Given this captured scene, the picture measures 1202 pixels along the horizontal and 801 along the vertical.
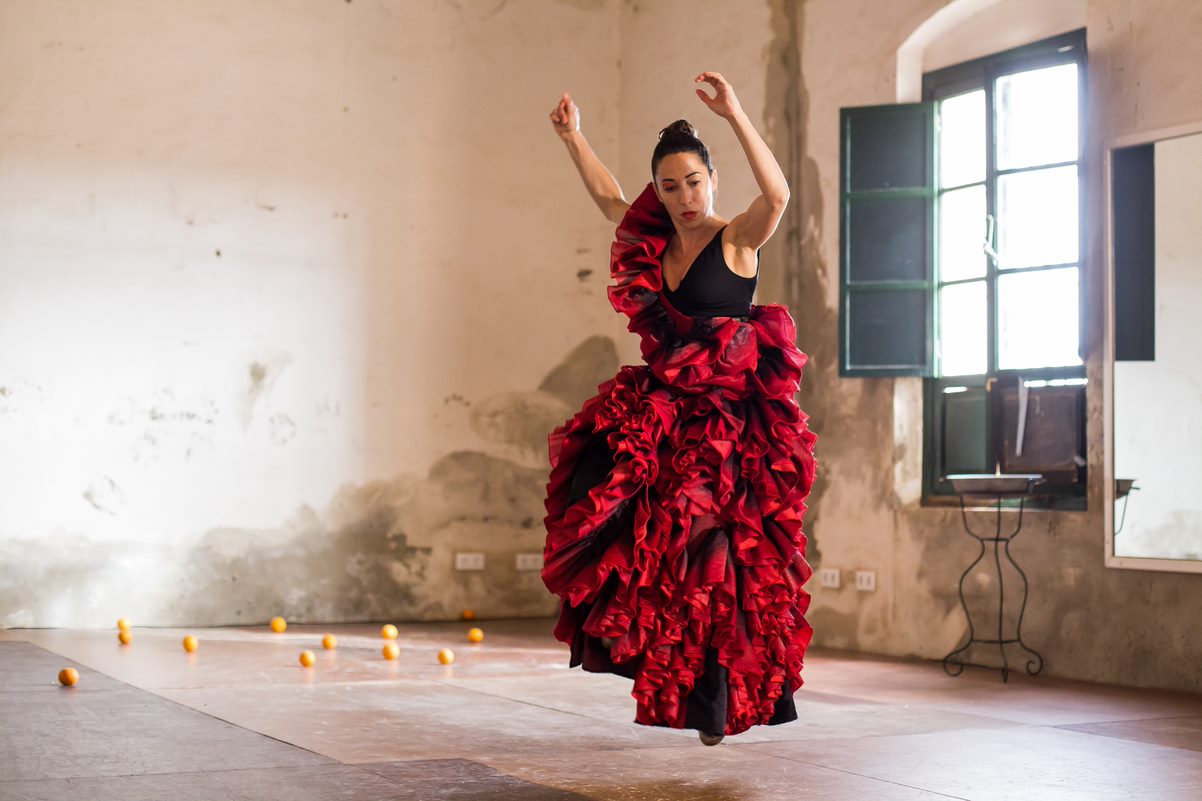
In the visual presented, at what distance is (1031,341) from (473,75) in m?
3.84

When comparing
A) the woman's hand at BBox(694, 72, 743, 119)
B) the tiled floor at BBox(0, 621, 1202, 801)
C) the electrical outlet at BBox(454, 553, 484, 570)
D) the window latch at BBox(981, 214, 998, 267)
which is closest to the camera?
the tiled floor at BBox(0, 621, 1202, 801)

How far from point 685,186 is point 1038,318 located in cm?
339

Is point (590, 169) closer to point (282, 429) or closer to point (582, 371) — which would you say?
point (282, 429)

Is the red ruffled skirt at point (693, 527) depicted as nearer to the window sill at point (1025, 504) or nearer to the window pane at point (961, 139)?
the window sill at point (1025, 504)

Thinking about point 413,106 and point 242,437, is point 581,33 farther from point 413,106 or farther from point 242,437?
point 242,437

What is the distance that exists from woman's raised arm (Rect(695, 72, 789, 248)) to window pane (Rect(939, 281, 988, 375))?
3452 millimetres

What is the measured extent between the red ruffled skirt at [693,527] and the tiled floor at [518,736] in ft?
0.86

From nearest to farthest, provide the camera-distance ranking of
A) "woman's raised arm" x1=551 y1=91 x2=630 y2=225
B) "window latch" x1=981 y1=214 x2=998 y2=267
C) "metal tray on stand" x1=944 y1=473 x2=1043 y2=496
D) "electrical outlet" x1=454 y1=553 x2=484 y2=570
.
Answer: "woman's raised arm" x1=551 y1=91 x2=630 y2=225 < "metal tray on stand" x1=944 y1=473 x2=1043 y2=496 < "window latch" x1=981 y1=214 x2=998 y2=267 < "electrical outlet" x1=454 y1=553 x2=484 y2=570

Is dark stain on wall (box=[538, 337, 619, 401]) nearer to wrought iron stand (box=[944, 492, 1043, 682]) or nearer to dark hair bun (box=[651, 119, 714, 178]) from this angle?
wrought iron stand (box=[944, 492, 1043, 682])

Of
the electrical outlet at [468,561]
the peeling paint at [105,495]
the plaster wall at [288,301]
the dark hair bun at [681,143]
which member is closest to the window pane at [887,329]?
the plaster wall at [288,301]

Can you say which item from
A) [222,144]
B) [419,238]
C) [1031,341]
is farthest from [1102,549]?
[222,144]

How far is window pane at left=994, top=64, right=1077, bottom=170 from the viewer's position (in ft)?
21.4

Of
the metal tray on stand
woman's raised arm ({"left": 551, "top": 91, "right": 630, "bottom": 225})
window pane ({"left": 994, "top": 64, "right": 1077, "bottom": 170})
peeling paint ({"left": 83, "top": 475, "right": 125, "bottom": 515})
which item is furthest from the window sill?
peeling paint ({"left": 83, "top": 475, "right": 125, "bottom": 515})

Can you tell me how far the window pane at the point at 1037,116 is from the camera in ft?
21.4
